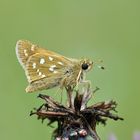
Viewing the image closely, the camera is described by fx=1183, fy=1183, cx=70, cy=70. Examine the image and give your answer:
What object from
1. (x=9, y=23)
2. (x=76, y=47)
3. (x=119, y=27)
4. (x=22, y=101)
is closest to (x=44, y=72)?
(x=22, y=101)

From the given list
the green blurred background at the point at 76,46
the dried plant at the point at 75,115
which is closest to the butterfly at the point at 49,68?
the dried plant at the point at 75,115

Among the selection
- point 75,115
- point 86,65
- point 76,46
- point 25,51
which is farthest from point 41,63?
point 76,46

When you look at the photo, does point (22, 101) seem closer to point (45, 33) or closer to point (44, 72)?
point (45, 33)

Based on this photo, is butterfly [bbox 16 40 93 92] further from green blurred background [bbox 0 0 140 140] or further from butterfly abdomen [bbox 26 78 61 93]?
green blurred background [bbox 0 0 140 140]

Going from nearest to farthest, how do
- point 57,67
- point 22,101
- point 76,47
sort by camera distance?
point 57,67
point 22,101
point 76,47

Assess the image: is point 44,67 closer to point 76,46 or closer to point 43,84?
point 43,84

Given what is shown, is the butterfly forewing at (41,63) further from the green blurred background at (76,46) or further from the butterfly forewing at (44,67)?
the green blurred background at (76,46)
